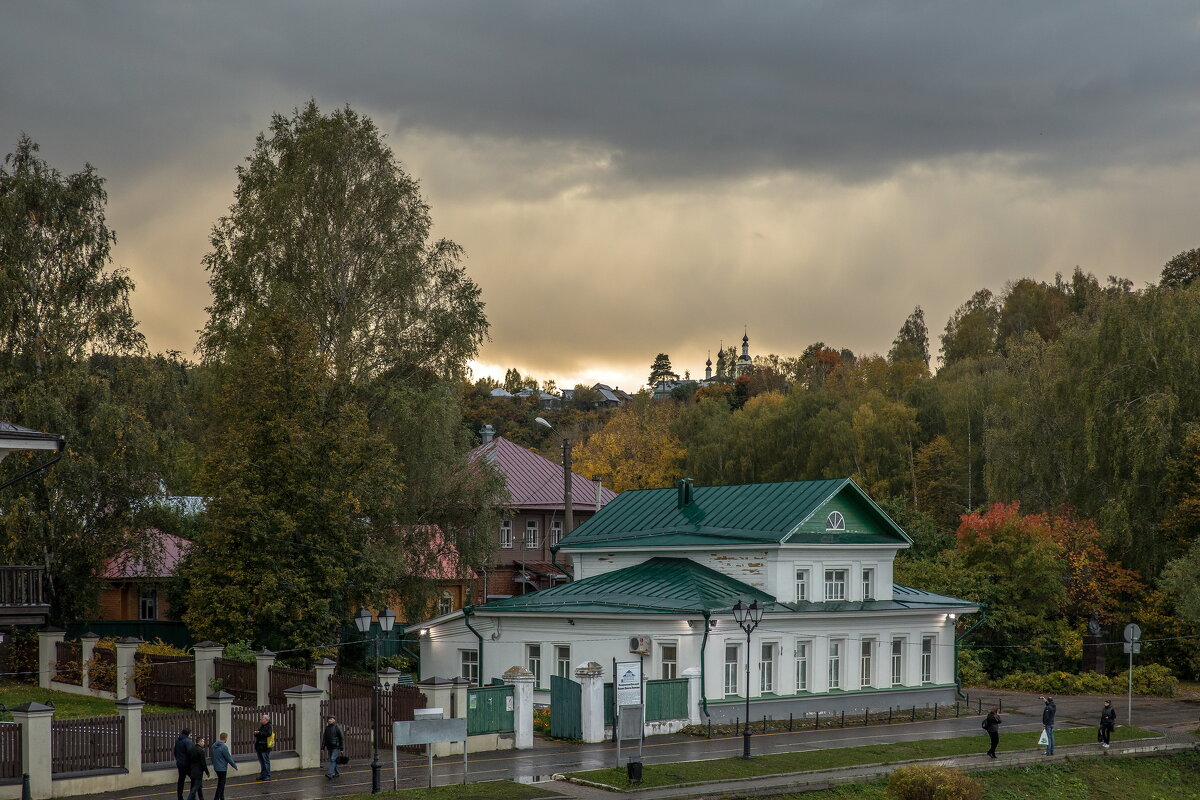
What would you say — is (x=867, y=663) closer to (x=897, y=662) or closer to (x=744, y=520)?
(x=897, y=662)

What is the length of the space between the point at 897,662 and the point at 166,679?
23306 mm

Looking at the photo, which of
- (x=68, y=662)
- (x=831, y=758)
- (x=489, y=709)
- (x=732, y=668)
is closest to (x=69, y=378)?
(x=68, y=662)

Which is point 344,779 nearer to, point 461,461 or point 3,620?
point 3,620

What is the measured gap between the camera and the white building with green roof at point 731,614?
123 ft

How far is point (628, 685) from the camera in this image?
33406mm

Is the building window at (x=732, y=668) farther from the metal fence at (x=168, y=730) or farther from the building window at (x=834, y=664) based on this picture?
the metal fence at (x=168, y=730)

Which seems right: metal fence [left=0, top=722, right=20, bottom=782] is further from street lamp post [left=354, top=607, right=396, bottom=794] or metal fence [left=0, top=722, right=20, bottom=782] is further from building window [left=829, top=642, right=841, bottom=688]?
building window [left=829, top=642, right=841, bottom=688]

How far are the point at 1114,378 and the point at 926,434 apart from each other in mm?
27117

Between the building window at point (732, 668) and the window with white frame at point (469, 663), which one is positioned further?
the window with white frame at point (469, 663)

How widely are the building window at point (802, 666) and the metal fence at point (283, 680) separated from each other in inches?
581

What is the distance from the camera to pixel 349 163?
47812 millimetres

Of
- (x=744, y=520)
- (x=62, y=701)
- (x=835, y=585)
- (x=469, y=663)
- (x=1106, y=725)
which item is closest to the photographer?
(x=1106, y=725)

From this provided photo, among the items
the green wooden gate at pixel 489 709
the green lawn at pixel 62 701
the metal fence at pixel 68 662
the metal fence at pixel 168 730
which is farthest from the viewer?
the metal fence at pixel 68 662

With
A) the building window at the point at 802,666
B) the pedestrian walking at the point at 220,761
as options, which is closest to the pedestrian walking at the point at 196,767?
the pedestrian walking at the point at 220,761
